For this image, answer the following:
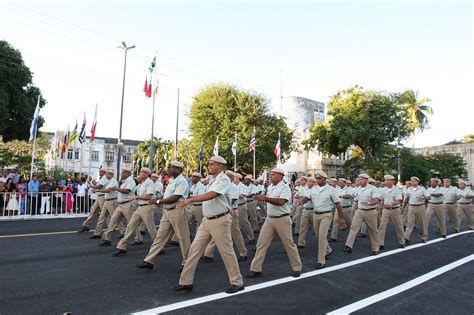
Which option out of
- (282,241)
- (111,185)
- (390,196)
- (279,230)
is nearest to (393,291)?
(282,241)

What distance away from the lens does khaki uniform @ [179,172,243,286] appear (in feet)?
18.4

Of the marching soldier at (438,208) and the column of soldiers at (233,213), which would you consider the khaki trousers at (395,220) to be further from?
the marching soldier at (438,208)

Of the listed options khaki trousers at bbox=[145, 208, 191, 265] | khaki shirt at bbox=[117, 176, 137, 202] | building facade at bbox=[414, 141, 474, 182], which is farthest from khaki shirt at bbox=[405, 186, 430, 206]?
building facade at bbox=[414, 141, 474, 182]

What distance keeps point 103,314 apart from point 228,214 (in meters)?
2.23

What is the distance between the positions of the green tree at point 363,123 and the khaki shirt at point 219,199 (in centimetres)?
3420

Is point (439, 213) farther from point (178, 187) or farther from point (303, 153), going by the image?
point (303, 153)

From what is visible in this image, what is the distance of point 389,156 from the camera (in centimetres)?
4281

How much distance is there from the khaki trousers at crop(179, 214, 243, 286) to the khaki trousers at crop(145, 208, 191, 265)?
1274 mm

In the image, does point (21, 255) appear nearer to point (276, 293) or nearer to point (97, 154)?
point (276, 293)

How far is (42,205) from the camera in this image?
54.2ft

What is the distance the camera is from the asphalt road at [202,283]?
494 cm

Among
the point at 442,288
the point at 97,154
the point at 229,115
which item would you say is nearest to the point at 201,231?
the point at 442,288

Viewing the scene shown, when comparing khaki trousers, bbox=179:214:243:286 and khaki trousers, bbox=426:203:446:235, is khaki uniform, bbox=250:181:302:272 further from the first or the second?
khaki trousers, bbox=426:203:446:235

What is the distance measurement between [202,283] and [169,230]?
129 cm
